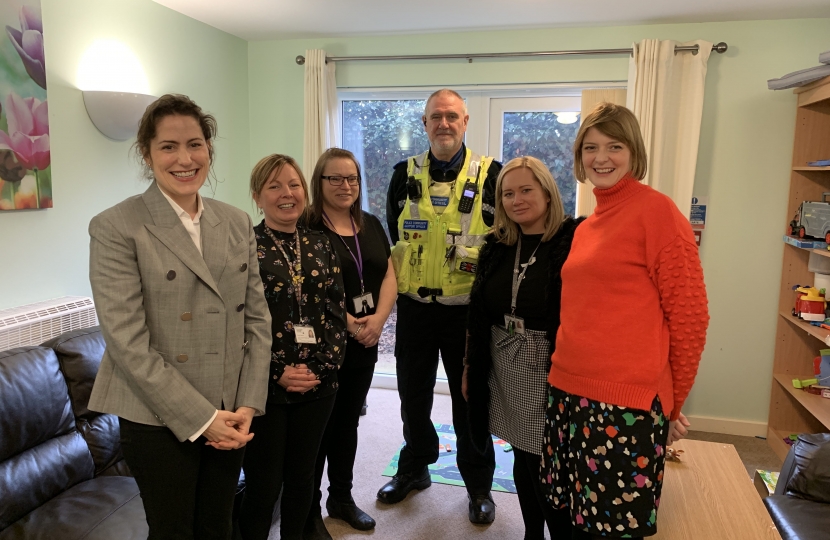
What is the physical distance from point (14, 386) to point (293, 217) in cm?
105

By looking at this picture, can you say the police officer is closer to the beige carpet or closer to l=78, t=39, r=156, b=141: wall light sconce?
the beige carpet

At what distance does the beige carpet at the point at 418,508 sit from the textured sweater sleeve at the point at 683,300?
1.28m

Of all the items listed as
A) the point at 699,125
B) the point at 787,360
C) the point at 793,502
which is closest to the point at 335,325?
the point at 793,502

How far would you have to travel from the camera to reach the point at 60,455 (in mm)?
1936

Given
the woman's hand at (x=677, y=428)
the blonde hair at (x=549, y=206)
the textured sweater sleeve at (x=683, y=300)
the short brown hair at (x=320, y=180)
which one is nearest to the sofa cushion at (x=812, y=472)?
the woman's hand at (x=677, y=428)

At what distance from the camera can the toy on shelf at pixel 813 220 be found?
9.57 ft

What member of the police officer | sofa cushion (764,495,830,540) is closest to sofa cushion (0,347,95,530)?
the police officer

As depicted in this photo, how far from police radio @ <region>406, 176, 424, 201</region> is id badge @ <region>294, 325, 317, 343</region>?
32.8 inches

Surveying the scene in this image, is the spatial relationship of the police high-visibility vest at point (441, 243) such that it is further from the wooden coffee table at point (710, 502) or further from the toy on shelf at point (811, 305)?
the toy on shelf at point (811, 305)

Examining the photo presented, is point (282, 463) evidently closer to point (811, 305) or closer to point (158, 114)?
point (158, 114)

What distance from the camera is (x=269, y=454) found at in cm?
172

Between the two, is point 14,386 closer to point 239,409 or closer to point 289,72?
point 239,409

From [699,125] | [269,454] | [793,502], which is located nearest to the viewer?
[269,454]

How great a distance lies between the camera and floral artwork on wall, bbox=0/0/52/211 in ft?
7.22
